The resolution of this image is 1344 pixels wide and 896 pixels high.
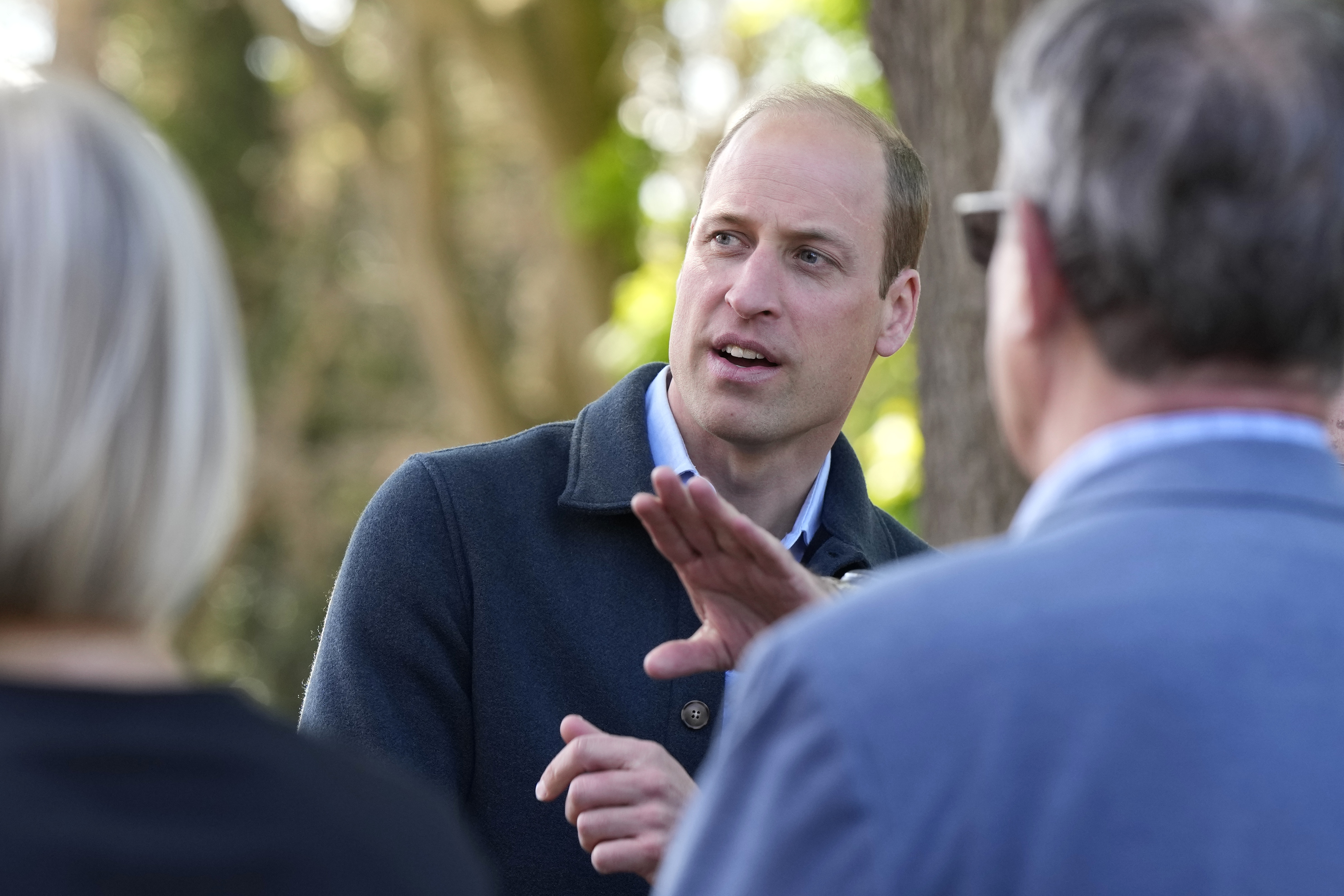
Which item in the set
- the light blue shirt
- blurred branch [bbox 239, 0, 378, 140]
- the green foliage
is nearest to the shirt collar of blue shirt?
the light blue shirt

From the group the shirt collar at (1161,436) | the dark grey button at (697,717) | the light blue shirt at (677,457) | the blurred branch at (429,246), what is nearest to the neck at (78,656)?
the shirt collar at (1161,436)

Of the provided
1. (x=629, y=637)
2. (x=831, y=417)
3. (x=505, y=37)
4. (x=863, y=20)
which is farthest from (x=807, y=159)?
(x=505, y=37)

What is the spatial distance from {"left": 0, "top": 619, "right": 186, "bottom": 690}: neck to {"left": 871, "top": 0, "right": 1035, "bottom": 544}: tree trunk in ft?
12.9

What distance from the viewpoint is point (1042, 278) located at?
1.38 meters

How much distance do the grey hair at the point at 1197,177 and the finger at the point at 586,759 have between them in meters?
1.04

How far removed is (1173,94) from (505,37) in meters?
9.91

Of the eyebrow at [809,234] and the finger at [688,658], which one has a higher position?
the eyebrow at [809,234]

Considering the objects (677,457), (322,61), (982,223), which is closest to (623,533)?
(677,457)

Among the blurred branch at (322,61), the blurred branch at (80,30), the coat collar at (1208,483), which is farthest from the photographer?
the blurred branch at (322,61)

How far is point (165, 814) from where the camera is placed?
120cm

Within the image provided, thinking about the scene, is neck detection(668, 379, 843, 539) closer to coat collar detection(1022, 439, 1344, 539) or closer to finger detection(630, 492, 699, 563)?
finger detection(630, 492, 699, 563)

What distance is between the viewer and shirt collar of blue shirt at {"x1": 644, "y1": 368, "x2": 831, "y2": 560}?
2.94m

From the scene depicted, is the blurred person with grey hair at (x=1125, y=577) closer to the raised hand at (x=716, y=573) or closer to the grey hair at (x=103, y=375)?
the grey hair at (x=103, y=375)

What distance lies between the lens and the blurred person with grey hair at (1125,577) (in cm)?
119
